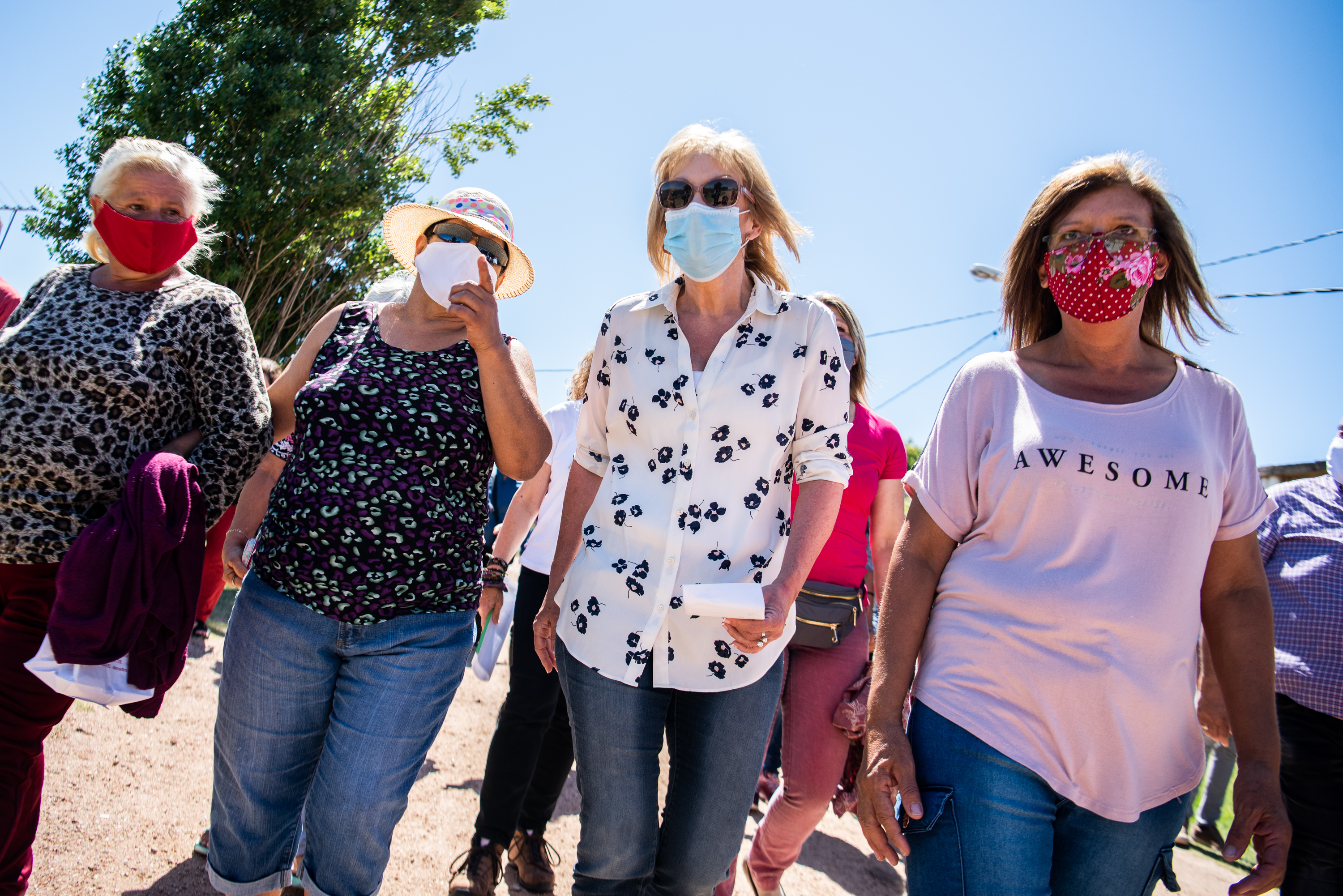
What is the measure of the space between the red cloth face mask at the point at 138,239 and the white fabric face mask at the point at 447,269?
3.12ft

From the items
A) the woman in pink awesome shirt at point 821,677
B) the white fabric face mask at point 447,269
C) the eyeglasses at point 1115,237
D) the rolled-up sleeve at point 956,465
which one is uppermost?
the eyeglasses at point 1115,237

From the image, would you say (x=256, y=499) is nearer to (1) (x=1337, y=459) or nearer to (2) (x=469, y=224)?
(2) (x=469, y=224)

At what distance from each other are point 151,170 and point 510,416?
158cm

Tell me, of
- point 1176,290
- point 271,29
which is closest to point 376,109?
point 271,29

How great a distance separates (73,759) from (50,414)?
2307 mm

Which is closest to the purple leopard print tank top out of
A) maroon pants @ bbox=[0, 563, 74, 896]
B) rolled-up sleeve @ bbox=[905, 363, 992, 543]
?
maroon pants @ bbox=[0, 563, 74, 896]

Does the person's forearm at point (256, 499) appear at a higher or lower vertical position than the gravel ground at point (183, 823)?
higher

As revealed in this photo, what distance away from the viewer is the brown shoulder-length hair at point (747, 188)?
258 cm

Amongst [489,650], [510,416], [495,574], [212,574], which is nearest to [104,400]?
[510,416]

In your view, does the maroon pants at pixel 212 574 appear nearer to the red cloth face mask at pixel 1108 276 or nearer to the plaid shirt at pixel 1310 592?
the red cloth face mask at pixel 1108 276

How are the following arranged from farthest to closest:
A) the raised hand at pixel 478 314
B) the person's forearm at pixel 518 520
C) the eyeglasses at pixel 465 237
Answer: the person's forearm at pixel 518 520, the eyeglasses at pixel 465 237, the raised hand at pixel 478 314

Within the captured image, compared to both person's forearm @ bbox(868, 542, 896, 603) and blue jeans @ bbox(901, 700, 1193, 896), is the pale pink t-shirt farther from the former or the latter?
person's forearm @ bbox(868, 542, 896, 603)

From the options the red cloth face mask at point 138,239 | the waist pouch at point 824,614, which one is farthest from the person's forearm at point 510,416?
the waist pouch at point 824,614

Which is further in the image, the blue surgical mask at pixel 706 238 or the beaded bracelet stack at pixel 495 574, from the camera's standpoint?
the beaded bracelet stack at pixel 495 574
